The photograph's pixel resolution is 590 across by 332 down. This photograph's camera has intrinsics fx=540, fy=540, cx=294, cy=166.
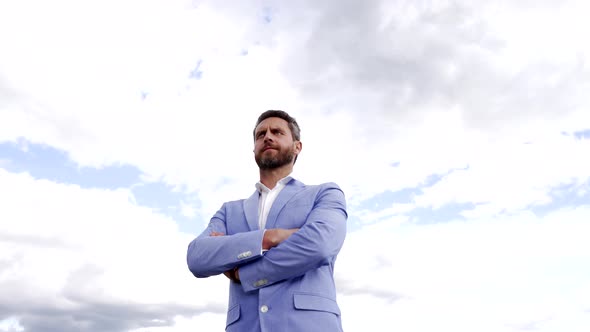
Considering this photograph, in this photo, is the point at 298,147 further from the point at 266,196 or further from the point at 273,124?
the point at 266,196

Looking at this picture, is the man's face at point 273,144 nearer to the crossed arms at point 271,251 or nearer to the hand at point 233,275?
the crossed arms at point 271,251

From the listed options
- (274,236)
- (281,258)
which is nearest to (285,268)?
(281,258)

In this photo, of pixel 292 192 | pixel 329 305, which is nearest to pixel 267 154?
pixel 292 192

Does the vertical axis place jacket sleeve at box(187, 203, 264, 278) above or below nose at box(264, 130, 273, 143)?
below

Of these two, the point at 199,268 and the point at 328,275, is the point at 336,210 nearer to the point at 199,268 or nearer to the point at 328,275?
the point at 328,275

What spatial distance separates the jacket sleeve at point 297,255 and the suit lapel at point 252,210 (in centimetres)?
63

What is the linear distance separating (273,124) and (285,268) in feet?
5.90

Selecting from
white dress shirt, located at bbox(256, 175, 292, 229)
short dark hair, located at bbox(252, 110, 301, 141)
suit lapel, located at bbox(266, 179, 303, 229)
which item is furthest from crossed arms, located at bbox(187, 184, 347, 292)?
short dark hair, located at bbox(252, 110, 301, 141)

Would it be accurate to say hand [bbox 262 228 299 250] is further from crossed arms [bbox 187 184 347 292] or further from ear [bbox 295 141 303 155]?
ear [bbox 295 141 303 155]

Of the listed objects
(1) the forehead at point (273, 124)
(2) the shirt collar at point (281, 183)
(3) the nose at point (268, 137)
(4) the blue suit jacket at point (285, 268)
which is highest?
(1) the forehead at point (273, 124)

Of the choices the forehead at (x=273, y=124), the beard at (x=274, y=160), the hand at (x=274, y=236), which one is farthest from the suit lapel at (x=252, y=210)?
the forehead at (x=273, y=124)

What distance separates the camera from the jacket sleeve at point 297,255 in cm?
473

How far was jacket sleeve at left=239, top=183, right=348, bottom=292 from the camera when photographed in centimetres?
473

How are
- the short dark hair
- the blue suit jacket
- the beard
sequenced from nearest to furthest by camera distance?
the blue suit jacket < the beard < the short dark hair
